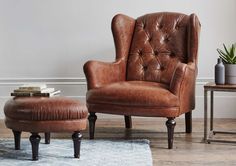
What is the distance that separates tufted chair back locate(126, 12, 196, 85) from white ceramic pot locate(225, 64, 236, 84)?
0.44 metres

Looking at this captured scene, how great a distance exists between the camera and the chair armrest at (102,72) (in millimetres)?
3203

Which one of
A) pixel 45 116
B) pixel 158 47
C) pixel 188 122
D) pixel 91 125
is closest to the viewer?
pixel 45 116

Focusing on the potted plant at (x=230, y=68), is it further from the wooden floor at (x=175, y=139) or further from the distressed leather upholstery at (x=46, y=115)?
the distressed leather upholstery at (x=46, y=115)

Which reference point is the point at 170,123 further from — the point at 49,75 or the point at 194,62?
the point at 49,75

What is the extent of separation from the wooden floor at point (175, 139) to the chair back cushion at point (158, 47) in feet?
1.52

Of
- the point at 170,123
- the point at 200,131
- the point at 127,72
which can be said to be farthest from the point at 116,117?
the point at 170,123

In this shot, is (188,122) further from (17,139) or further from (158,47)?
(17,139)

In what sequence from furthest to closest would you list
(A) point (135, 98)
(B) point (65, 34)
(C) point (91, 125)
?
(B) point (65, 34), (C) point (91, 125), (A) point (135, 98)

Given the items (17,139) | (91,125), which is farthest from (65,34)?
(17,139)

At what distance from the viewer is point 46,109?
8.23ft

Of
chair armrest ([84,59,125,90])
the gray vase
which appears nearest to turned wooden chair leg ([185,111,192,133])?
the gray vase

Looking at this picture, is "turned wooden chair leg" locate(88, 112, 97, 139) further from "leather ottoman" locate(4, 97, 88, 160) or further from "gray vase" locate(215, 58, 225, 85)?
"gray vase" locate(215, 58, 225, 85)

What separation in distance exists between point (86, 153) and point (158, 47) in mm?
1278

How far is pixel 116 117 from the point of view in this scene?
418 centimetres
